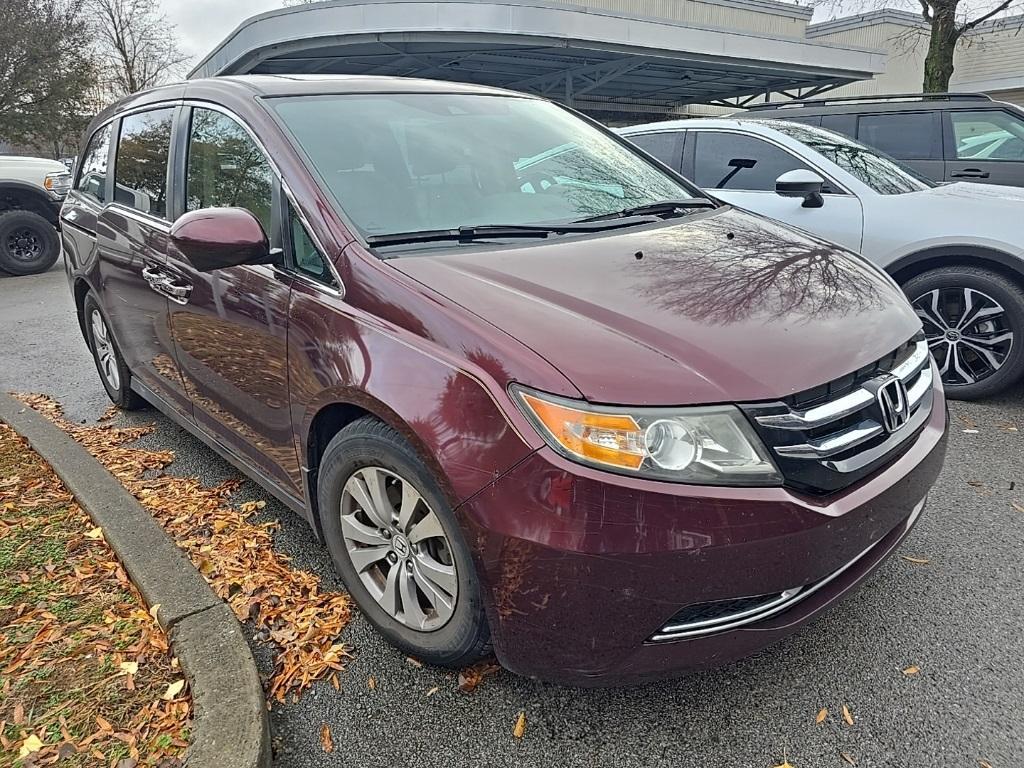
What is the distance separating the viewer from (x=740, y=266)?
2.25 m

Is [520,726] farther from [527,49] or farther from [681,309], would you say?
[527,49]

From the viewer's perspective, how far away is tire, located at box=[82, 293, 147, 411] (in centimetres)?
406

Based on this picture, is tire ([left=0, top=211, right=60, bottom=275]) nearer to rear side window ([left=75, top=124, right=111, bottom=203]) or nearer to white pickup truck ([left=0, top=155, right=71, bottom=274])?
white pickup truck ([left=0, top=155, right=71, bottom=274])

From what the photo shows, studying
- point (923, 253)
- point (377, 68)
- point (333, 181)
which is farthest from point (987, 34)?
point (333, 181)

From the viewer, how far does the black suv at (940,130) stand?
6.61 metres

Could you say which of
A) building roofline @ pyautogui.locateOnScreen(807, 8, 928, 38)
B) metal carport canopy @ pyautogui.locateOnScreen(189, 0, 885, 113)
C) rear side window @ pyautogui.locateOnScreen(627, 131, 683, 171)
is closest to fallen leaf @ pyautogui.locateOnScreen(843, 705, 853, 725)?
rear side window @ pyautogui.locateOnScreen(627, 131, 683, 171)

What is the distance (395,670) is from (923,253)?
12.9 feet

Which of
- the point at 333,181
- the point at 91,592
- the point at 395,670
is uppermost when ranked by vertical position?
the point at 333,181

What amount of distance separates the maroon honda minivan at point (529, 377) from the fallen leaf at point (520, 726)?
0.21 meters

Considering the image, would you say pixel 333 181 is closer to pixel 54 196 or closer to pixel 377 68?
pixel 54 196

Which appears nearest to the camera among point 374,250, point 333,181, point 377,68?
point 374,250

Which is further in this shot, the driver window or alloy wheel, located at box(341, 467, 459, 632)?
the driver window

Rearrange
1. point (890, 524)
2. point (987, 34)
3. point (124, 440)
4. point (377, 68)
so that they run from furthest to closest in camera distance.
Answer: point (987, 34)
point (377, 68)
point (124, 440)
point (890, 524)

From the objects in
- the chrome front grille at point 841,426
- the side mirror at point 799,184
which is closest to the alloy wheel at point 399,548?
the chrome front grille at point 841,426
